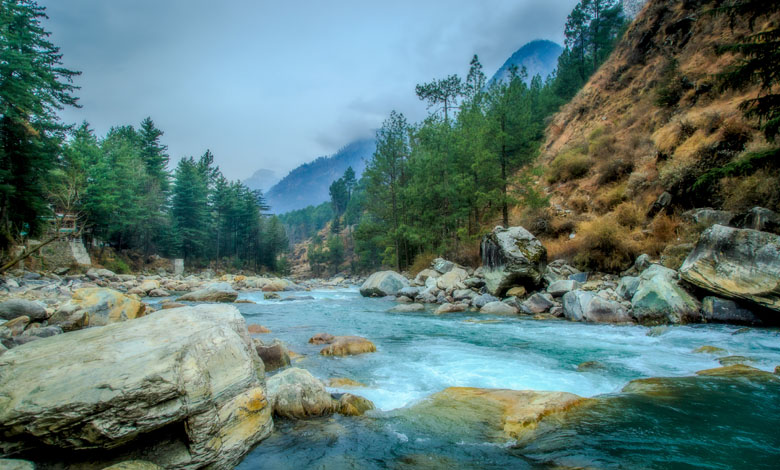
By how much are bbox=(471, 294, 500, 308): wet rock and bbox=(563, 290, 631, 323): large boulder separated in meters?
2.94

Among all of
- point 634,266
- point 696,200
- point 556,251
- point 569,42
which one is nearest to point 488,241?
point 556,251

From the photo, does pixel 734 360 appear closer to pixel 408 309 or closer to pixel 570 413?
pixel 570 413

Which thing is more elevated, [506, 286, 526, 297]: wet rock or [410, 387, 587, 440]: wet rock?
[506, 286, 526, 297]: wet rock

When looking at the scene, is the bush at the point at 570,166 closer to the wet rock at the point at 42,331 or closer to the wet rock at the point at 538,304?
the wet rock at the point at 538,304

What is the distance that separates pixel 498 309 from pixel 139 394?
10.8 meters

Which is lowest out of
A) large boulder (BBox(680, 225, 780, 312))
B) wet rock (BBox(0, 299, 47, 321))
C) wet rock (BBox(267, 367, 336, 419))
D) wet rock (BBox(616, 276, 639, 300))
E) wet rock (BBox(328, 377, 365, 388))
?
wet rock (BBox(328, 377, 365, 388))

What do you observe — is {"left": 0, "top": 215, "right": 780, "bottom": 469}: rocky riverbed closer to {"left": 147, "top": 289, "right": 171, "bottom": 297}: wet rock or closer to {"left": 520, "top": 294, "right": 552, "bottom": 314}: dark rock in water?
{"left": 520, "top": 294, "right": 552, "bottom": 314}: dark rock in water

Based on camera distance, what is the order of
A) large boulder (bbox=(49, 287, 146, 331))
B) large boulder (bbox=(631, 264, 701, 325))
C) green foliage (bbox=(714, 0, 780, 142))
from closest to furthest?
large boulder (bbox=(49, 287, 146, 331)) → green foliage (bbox=(714, 0, 780, 142)) → large boulder (bbox=(631, 264, 701, 325))

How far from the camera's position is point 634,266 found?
1132 cm

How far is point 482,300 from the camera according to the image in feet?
42.5

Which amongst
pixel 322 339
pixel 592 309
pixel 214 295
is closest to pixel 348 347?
pixel 322 339

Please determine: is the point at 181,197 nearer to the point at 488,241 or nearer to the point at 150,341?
the point at 488,241

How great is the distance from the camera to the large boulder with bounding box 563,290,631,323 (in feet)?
29.6

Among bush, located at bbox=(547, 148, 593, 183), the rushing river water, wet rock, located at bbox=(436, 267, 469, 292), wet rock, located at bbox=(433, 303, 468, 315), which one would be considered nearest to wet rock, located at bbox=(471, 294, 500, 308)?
wet rock, located at bbox=(433, 303, 468, 315)
